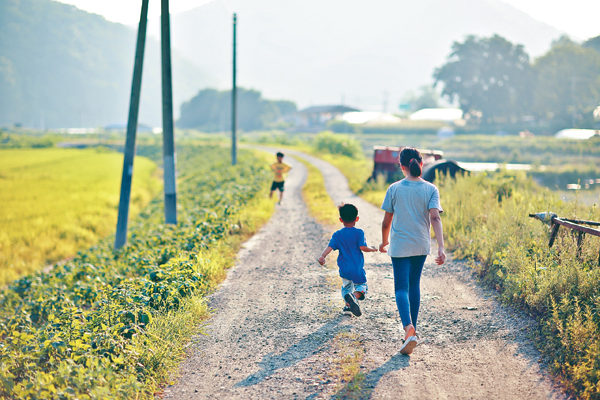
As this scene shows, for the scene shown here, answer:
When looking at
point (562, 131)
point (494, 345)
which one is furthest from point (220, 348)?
point (562, 131)

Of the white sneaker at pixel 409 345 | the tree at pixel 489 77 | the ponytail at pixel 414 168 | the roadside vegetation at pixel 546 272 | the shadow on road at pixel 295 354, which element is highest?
the tree at pixel 489 77

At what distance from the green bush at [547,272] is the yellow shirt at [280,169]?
535 centimetres

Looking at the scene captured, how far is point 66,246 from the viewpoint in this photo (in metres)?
16.8

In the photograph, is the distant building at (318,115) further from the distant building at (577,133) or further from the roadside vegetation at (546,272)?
the roadside vegetation at (546,272)

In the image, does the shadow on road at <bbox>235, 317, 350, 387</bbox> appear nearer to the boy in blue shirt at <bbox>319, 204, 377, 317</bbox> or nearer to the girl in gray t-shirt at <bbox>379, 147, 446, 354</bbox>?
the boy in blue shirt at <bbox>319, 204, 377, 317</bbox>

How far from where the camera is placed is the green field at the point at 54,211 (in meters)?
16.0

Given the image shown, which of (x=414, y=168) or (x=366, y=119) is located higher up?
(x=366, y=119)

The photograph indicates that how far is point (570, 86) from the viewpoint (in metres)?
63.8

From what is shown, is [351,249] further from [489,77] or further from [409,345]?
[489,77]

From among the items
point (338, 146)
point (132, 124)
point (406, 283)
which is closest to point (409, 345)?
point (406, 283)

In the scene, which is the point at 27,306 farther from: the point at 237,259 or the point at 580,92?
the point at 580,92

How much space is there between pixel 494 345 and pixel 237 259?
5195 mm

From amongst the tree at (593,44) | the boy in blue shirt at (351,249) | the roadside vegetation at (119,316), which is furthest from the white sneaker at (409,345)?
the tree at (593,44)

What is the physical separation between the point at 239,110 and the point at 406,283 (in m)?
115
